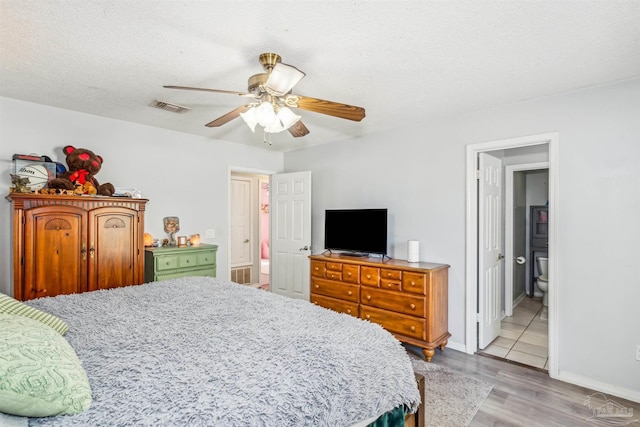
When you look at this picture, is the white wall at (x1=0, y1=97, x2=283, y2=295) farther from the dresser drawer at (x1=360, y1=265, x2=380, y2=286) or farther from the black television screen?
the dresser drawer at (x1=360, y1=265, x2=380, y2=286)

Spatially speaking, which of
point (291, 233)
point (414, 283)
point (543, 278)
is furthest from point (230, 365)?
point (543, 278)

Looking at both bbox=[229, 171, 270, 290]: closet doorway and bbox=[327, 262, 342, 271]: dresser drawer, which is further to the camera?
bbox=[229, 171, 270, 290]: closet doorway

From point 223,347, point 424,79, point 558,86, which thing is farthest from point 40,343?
point 558,86

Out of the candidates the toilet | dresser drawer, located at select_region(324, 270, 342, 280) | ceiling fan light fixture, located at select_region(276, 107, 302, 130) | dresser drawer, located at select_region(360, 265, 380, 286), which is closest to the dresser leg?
dresser drawer, located at select_region(360, 265, 380, 286)

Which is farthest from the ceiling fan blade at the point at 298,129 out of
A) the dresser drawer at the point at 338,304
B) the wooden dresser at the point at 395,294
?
the dresser drawer at the point at 338,304

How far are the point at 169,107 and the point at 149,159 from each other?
3.23ft

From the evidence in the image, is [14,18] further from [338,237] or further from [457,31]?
[338,237]

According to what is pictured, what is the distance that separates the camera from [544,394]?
99.0 inches

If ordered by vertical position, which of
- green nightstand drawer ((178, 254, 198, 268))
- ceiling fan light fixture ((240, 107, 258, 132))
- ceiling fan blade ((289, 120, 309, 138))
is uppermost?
ceiling fan blade ((289, 120, 309, 138))

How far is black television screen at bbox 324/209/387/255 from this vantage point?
365cm

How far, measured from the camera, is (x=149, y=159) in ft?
12.4

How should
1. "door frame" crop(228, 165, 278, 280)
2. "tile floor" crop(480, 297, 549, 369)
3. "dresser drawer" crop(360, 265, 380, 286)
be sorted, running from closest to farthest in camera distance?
"tile floor" crop(480, 297, 549, 369) → "dresser drawer" crop(360, 265, 380, 286) → "door frame" crop(228, 165, 278, 280)

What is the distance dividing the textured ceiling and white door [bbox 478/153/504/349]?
820 millimetres

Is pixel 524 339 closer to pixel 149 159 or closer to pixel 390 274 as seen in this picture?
pixel 390 274
